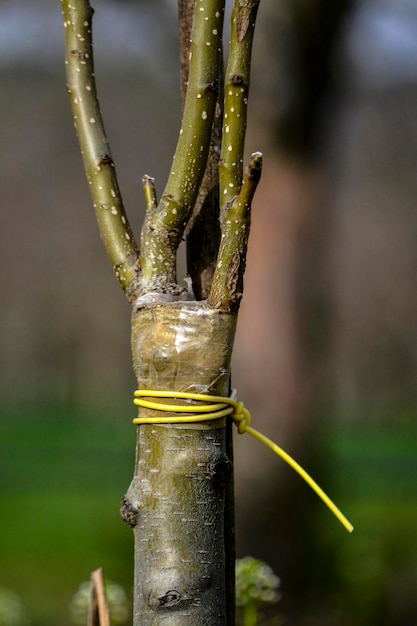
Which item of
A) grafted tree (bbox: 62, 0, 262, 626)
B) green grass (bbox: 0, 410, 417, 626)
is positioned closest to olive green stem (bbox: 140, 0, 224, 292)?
grafted tree (bbox: 62, 0, 262, 626)

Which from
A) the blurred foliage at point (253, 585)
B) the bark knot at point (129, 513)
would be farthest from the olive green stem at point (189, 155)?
the blurred foliage at point (253, 585)

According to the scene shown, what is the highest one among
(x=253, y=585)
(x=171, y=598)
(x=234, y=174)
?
(x=234, y=174)

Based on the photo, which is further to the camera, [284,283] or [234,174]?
[284,283]

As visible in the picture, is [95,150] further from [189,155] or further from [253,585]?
[253,585]

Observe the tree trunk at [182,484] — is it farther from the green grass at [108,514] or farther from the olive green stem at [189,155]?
the green grass at [108,514]

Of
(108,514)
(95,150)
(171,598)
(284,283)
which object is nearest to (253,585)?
(171,598)

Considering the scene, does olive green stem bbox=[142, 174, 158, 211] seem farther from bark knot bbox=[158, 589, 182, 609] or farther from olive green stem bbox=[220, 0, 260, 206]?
bark knot bbox=[158, 589, 182, 609]

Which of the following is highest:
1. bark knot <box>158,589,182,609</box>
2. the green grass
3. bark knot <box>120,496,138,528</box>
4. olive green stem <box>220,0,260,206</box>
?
olive green stem <box>220,0,260,206</box>

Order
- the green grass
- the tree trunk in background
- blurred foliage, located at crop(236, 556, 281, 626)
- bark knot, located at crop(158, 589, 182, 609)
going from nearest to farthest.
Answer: bark knot, located at crop(158, 589, 182, 609)
blurred foliage, located at crop(236, 556, 281, 626)
the tree trunk in background
the green grass
